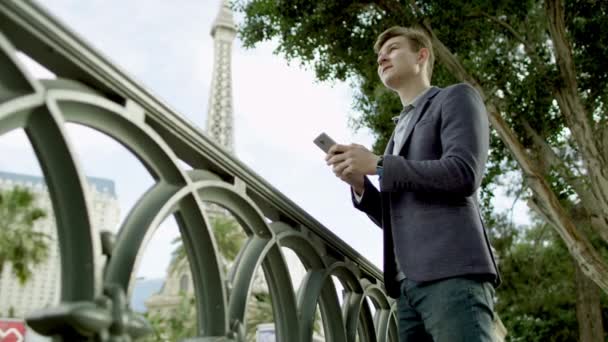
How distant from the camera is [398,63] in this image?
2.04 meters

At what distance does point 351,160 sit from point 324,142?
126 millimetres

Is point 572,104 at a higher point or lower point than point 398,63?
higher

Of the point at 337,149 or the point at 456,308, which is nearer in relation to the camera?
the point at 456,308

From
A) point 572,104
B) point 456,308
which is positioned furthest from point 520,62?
point 456,308

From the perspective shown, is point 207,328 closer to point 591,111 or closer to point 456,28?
point 456,28

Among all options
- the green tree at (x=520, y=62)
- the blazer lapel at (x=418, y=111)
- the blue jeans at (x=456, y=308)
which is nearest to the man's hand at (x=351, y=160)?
the blazer lapel at (x=418, y=111)

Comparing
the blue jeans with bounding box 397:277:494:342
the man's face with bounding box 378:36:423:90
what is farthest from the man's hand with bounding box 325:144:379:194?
the man's face with bounding box 378:36:423:90

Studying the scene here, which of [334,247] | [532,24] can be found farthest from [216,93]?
[334,247]

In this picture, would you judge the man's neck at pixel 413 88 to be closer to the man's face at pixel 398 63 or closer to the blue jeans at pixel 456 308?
the man's face at pixel 398 63

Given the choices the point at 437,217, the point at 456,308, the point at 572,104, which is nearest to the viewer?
the point at 456,308

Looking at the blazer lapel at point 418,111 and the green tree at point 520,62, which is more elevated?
the green tree at point 520,62

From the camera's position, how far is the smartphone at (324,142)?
178cm

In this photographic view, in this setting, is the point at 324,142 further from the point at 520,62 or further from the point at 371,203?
the point at 520,62

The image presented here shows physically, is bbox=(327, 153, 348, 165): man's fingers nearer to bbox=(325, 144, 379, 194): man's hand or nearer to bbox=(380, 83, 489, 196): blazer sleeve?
bbox=(325, 144, 379, 194): man's hand
